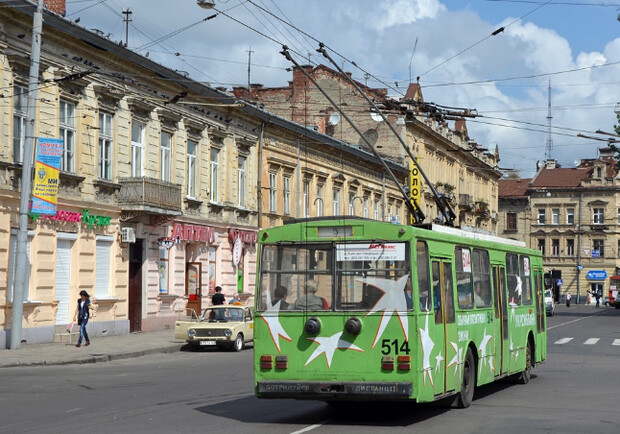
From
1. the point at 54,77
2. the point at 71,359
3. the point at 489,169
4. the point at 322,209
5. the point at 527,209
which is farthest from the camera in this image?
the point at 527,209

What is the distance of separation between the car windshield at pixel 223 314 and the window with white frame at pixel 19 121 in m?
6.84

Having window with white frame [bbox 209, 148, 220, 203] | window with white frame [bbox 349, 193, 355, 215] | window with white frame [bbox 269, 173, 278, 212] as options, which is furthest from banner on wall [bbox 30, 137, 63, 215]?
window with white frame [bbox 349, 193, 355, 215]

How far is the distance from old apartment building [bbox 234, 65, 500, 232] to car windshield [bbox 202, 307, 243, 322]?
63.2ft

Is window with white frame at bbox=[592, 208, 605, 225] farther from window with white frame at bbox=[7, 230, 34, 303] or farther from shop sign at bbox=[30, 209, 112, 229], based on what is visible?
window with white frame at bbox=[7, 230, 34, 303]

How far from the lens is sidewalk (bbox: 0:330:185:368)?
23.9m

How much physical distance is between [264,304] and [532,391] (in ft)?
20.6

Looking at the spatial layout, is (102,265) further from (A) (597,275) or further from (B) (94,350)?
(A) (597,275)

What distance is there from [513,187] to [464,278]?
102m

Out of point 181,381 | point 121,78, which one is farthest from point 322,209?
point 181,381

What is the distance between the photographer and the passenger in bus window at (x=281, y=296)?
13.4m

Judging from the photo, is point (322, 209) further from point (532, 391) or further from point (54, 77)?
point (532, 391)

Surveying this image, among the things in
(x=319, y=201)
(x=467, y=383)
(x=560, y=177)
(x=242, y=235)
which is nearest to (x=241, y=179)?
(x=242, y=235)

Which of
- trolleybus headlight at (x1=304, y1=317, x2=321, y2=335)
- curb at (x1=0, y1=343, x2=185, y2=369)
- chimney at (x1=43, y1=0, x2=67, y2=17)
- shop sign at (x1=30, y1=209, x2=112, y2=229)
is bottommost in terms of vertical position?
curb at (x1=0, y1=343, x2=185, y2=369)

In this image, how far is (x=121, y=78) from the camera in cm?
3356
